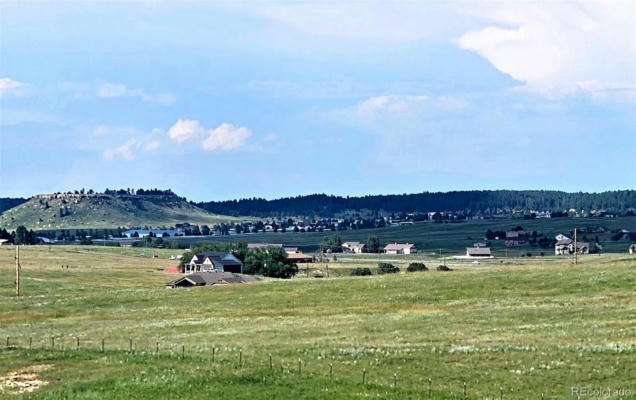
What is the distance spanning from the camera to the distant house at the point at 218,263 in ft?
502

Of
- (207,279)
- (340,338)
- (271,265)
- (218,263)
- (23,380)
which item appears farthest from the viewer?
(271,265)

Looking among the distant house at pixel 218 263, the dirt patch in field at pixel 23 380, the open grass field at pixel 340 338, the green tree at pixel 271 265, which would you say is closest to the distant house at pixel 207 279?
the open grass field at pixel 340 338

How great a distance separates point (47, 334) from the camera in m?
63.8

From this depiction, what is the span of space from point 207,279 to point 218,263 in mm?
28600

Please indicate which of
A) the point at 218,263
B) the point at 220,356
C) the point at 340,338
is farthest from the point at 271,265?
the point at 220,356

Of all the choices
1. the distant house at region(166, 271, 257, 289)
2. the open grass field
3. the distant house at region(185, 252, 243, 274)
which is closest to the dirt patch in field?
the open grass field

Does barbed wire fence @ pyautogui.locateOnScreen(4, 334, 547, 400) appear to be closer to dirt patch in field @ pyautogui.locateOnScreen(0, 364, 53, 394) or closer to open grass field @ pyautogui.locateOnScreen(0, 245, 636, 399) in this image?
open grass field @ pyautogui.locateOnScreen(0, 245, 636, 399)

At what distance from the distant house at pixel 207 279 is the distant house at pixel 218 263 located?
23.6m

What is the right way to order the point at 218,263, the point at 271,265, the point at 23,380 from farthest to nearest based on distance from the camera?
1. the point at 271,265
2. the point at 218,263
3. the point at 23,380

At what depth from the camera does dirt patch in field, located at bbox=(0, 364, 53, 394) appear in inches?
1508

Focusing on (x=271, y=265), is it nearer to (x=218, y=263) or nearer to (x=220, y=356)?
(x=218, y=263)

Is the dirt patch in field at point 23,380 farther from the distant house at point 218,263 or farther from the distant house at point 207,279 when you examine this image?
the distant house at point 218,263

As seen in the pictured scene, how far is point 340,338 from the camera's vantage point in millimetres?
54625

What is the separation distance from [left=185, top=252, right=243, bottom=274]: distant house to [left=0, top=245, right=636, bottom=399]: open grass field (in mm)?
51511
